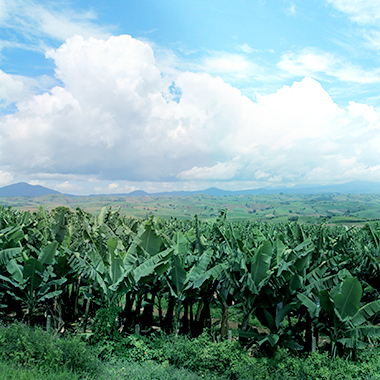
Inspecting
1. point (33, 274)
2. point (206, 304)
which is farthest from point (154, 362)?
point (33, 274)

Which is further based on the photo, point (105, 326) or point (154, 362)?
point (105, 326)

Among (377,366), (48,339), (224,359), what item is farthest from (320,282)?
(48,339)

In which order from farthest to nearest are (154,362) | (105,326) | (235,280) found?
1. (235,280)
2. (105,326)
3. (154,362)

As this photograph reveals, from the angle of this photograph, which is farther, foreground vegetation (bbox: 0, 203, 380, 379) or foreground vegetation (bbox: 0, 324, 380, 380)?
foreground vegetation (bbox: 0, 203, 380, 379)

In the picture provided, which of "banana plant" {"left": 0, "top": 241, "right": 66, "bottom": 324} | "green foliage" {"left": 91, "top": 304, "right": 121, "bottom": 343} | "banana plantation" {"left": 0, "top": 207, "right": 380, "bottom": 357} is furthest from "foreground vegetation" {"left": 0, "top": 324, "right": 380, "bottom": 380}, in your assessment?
"banana plant" {"left": 0, "top": 241, "right": 66, "bottom": 324}

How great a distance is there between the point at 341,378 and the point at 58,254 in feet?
40.7

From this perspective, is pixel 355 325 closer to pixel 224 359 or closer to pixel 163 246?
pixel 224 359

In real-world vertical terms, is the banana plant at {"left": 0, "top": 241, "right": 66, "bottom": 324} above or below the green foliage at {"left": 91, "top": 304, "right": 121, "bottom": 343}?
above

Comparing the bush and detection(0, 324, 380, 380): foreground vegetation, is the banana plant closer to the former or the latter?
detection(0, 324, 380, 380): foreground vegetation

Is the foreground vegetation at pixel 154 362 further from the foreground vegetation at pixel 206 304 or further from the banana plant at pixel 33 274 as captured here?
the banana plant at pixel 33 274

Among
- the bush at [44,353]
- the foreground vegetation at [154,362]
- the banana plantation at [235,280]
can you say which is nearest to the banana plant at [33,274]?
the banana plantation at [235,280]

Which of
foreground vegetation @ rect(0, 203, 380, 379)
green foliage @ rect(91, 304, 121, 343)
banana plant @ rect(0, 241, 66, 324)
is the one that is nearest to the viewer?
foreground vegetation @ rect(0, 203, 380, 379)

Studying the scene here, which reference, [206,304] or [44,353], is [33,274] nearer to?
[44,353]

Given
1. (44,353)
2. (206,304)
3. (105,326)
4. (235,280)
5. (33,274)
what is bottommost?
(206,304)
